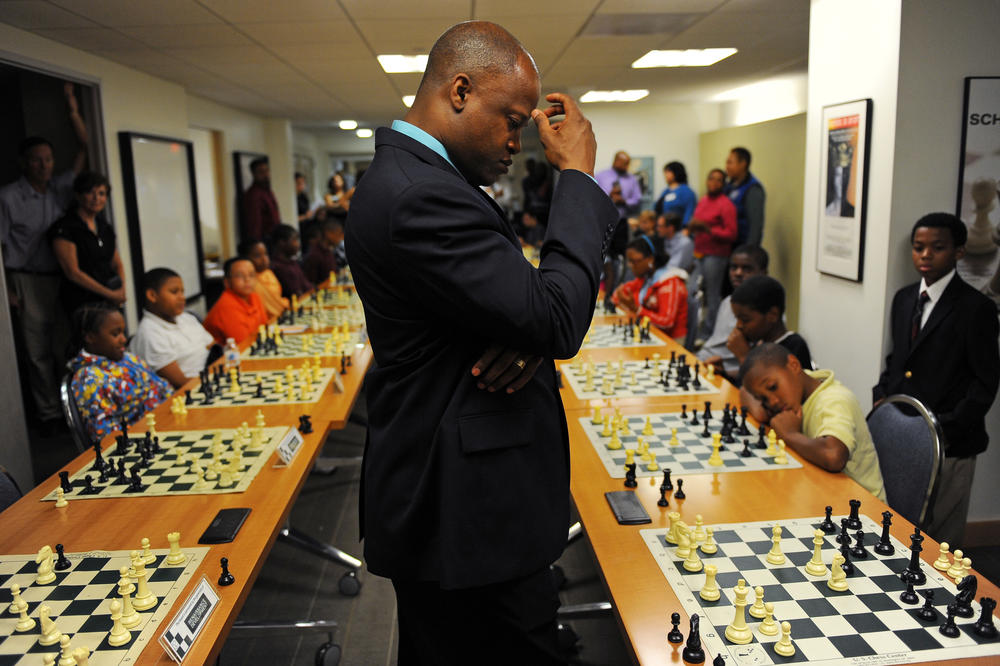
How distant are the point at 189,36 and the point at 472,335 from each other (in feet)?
15.6

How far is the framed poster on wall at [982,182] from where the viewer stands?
308 centimetres

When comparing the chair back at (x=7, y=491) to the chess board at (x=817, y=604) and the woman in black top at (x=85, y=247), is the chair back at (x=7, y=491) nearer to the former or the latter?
the chess board at (x=817, y=604)

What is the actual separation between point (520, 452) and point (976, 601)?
100 centimetres

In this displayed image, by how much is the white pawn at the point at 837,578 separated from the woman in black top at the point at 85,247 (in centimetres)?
478

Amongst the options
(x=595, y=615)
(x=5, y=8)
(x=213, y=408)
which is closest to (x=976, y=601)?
(x=595, y=615)

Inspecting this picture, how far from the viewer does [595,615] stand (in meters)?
2.59

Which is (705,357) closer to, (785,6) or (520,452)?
(785,6)

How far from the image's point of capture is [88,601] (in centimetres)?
148

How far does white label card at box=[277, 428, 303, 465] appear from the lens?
225cm

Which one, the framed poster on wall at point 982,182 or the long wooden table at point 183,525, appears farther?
the framed poster on wall at point 982,182

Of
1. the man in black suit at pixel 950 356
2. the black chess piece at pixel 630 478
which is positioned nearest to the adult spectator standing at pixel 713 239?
the man in black suit at pixel 950 356

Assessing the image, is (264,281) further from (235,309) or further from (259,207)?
(259,207)

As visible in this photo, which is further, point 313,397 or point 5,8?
point 5,8

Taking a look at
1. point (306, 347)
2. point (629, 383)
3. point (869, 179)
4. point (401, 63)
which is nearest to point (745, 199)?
point (401, 63)
